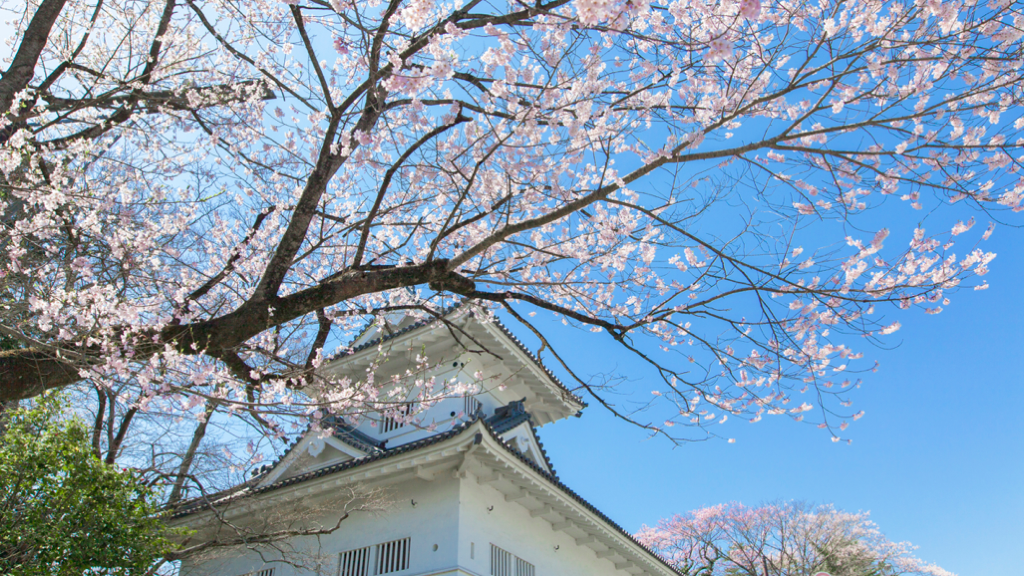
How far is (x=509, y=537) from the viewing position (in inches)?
376

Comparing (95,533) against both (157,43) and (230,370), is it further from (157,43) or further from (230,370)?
(157,43)

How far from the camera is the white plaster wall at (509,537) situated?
8.66m

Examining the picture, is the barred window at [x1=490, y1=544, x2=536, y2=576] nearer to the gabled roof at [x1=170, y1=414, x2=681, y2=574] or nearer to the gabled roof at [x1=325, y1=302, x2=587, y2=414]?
the gabled roof at [x1=170, y1=414, x2=681, y2=574]

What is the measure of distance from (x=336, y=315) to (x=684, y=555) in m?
21.0

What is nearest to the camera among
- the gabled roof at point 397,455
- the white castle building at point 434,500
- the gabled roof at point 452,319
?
the gabled roof at point 397,455

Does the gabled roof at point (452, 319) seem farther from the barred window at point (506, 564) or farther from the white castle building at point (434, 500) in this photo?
the barred window at point (506, 564)

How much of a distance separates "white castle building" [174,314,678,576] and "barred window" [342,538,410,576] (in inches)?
0.7

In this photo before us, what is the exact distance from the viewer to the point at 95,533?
5.90 metres

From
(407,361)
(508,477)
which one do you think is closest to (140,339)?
(508,477)

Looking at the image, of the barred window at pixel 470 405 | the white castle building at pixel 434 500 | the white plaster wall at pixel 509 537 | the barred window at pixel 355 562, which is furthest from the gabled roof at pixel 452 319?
the barred window at pixel 355 562

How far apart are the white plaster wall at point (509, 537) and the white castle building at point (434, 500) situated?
0.02 m

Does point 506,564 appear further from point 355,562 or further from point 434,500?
point 355,562

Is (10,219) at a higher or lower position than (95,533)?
higher

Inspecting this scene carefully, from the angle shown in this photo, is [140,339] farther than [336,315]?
No
